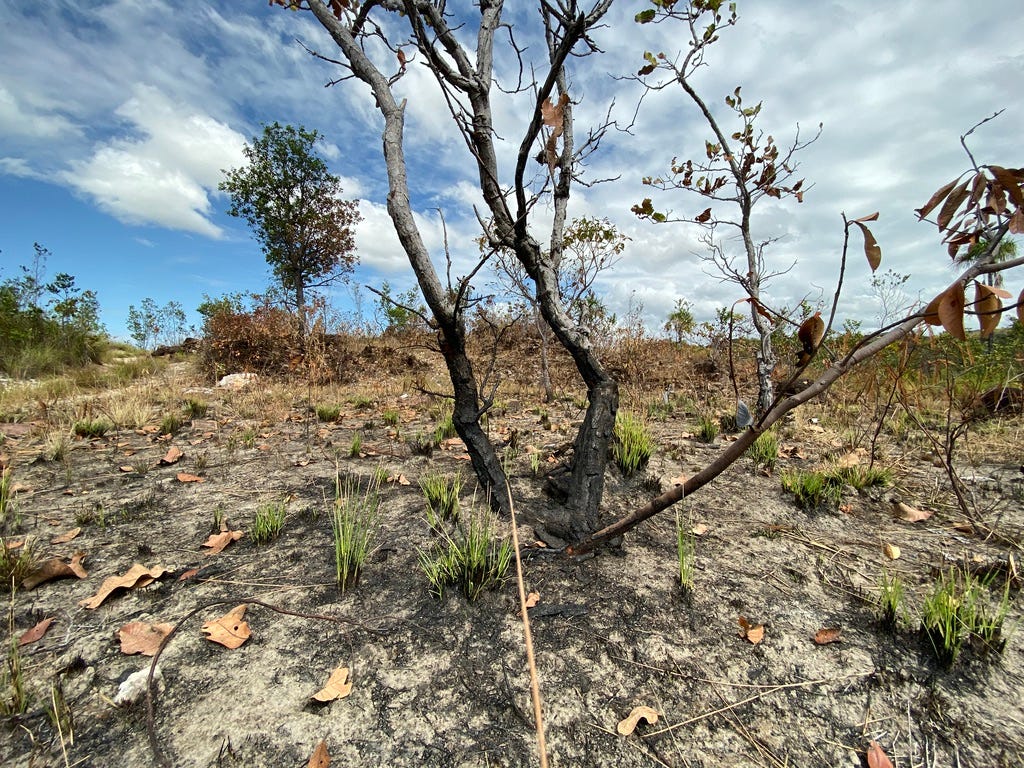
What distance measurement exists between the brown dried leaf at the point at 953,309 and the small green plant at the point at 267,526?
2633 millimetres

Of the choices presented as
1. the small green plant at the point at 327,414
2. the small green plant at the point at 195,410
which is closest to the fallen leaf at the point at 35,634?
the small green plant at the point at 327,414

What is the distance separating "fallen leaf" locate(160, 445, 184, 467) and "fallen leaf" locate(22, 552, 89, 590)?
1.56 m

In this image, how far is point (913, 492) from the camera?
8.93ft

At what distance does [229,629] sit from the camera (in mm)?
1532

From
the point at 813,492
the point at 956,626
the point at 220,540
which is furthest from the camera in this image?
the point at 813,492

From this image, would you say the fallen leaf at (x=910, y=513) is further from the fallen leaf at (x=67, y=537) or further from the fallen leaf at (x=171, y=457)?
the fallen leaf at (x=171, y=457)

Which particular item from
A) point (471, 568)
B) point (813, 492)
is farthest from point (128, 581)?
point (813, 492)

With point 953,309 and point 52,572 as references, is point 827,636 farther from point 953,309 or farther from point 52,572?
point 52,572

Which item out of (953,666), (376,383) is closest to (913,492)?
(953,666)

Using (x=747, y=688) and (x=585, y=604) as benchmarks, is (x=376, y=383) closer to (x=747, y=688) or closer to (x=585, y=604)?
(x=585, y=604)

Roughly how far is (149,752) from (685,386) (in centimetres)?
759

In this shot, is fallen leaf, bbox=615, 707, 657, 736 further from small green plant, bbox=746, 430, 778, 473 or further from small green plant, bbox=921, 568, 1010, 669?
small green plant, bbox=746, 430, 778, 473

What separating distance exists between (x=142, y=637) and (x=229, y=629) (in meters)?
0.28

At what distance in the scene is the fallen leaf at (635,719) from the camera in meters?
1.21
